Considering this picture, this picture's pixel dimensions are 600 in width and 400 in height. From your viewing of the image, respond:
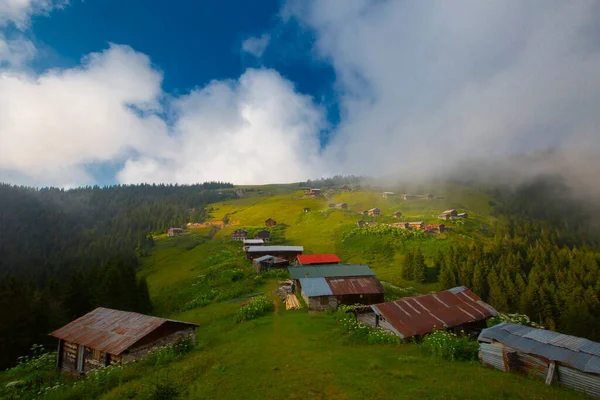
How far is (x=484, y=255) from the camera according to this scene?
7162 cm

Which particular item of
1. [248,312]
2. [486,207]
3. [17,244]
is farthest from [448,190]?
[17,244]

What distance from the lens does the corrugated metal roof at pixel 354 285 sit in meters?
40.7

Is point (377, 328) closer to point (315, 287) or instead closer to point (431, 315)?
point (431, 315)

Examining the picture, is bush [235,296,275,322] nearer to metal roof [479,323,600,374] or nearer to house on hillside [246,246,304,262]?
metal roof [479,323,600,374]

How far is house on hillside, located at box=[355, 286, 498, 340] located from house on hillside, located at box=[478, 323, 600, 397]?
670 cm

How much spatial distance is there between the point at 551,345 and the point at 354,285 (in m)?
25.3

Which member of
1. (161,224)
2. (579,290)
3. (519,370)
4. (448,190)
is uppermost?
(448,190)

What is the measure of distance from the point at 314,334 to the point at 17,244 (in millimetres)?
176043

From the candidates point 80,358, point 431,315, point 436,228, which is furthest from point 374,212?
point 80,358

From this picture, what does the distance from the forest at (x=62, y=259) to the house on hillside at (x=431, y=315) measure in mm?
36311

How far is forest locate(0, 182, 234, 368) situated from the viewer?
36.5 meters

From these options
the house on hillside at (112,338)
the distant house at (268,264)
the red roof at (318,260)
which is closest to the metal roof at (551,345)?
the house on hillside at (112,338)

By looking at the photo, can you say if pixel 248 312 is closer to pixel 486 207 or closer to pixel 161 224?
pixel 161 224

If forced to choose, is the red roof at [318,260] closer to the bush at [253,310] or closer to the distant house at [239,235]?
the bush at [253,310]
